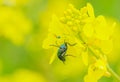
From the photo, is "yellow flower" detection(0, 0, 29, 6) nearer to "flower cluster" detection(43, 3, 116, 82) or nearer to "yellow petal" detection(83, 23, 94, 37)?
"flower cluster" detection(43, 3, 116, 82)

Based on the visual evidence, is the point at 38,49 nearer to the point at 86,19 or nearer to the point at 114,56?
the point at 114,56

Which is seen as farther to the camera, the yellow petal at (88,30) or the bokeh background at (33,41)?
the bokeh background at (33,41)

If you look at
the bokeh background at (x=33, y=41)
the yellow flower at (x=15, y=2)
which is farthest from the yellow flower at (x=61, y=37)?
the yellow flower at (x=15, y=2)

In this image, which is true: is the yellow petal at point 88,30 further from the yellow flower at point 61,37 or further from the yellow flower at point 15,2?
the yellow flower at point 15,2

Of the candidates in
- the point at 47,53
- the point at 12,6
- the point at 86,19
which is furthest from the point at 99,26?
the point at 12,6

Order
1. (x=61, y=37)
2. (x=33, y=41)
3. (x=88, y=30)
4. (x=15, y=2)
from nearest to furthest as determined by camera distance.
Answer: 1. (x=88, y=30)
2. (x=61, y=37)
3. (x=33, y=41)
4. (x=15, y=2)

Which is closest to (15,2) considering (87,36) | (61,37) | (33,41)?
(33,41)

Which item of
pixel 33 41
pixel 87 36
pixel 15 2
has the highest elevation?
pixel 15 2

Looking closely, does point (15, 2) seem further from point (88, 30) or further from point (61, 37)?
point (88, 30)
